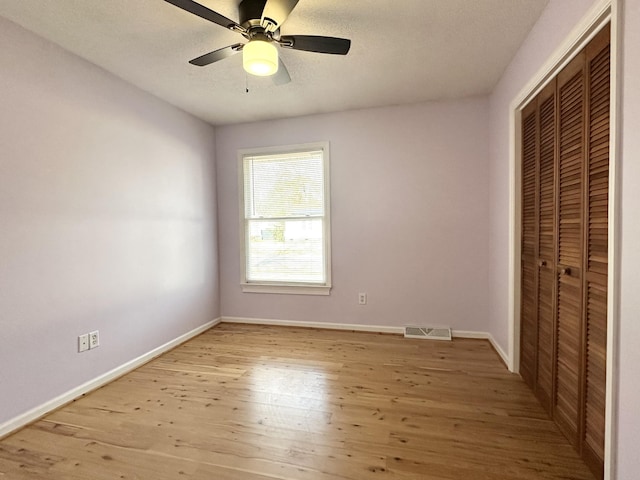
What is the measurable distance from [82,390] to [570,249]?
3.34 m

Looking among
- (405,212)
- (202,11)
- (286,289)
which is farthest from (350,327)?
(202,11)

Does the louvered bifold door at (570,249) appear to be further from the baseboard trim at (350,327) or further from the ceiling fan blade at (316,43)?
the ceiling fan blade at (316,43)

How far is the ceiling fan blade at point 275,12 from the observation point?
1.54 metres

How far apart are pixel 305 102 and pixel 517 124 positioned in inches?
77.2

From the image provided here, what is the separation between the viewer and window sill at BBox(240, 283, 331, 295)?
369 centimetres

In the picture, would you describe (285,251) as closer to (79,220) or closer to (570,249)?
(79,220)

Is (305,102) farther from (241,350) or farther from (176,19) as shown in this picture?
(241,350)

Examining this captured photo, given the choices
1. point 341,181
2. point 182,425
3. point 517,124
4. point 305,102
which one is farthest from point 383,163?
point 182,425

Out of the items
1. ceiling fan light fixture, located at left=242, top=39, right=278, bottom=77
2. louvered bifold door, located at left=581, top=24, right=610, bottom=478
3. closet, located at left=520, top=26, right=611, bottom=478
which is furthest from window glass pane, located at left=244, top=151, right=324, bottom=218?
louvered bifold door, located at left=581, top=24, right=610, bottom=478

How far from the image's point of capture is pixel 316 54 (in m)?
2.32

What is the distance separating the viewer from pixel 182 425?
1.93m

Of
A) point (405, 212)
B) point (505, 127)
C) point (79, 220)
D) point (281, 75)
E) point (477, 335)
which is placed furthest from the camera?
point (405, 212)

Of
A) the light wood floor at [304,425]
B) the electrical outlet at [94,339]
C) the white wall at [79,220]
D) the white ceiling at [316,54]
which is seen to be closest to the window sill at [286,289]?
the white wall at [79,220]

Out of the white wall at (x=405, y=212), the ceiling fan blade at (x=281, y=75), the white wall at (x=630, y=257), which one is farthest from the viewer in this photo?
the white wall at (x=405, y=212)
